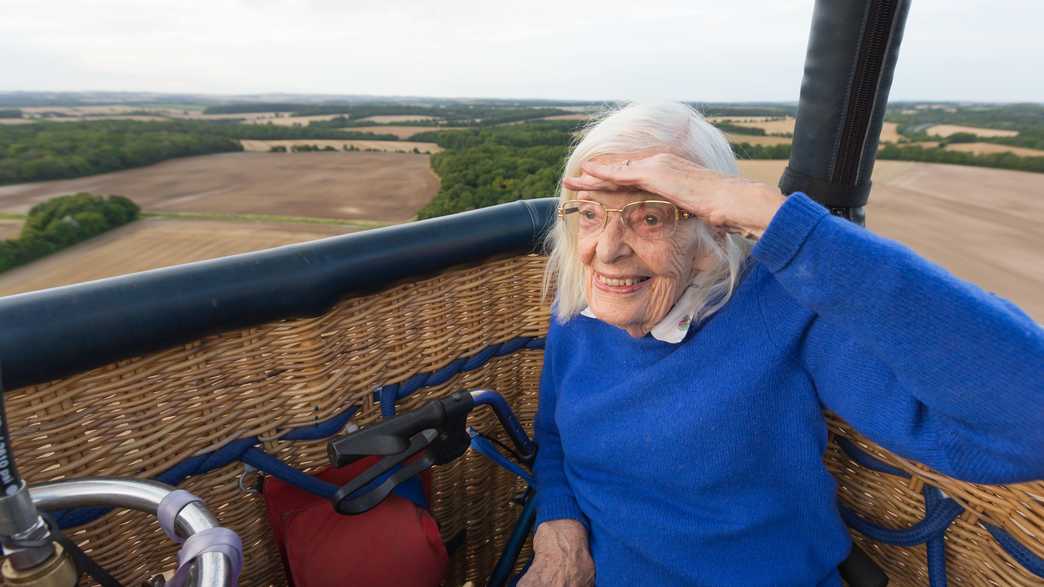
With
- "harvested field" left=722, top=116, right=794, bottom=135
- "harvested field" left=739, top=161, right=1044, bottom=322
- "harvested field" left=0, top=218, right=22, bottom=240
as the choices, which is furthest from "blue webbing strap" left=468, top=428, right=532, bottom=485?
"harvested field" left=739, top=161, right=1044, bottom=322

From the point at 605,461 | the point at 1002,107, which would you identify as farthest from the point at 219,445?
the point at 1002,107

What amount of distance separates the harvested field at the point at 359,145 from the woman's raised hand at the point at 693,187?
5.51ft

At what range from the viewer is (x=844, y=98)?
1566 mm

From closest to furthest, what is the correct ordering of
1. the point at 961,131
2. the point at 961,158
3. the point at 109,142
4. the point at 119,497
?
1. the point at 119,497
2. the point at 109,142
3. the point at 961,131
4. the point at 961,158

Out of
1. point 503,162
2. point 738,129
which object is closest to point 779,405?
point 738,129

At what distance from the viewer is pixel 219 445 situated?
1140 mm

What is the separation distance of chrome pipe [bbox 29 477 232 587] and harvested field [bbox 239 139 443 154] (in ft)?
6.92

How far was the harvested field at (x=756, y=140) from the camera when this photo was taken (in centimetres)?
140

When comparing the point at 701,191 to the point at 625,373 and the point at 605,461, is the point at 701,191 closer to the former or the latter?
the point at 625,373

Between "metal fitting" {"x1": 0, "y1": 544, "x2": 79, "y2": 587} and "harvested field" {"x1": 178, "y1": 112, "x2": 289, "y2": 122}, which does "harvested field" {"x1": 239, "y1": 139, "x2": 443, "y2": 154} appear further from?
"metal fitting" {"x1": 0, "y1": 544, "x2": 79, "y2": 587}

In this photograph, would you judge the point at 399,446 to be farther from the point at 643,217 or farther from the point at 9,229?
the point at 9,229

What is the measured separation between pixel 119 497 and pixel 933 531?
1.41 meters

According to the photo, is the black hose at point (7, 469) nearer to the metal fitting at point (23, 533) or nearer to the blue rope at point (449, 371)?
the metal fitting at point (23, 533)

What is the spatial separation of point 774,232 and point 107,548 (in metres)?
1.33
